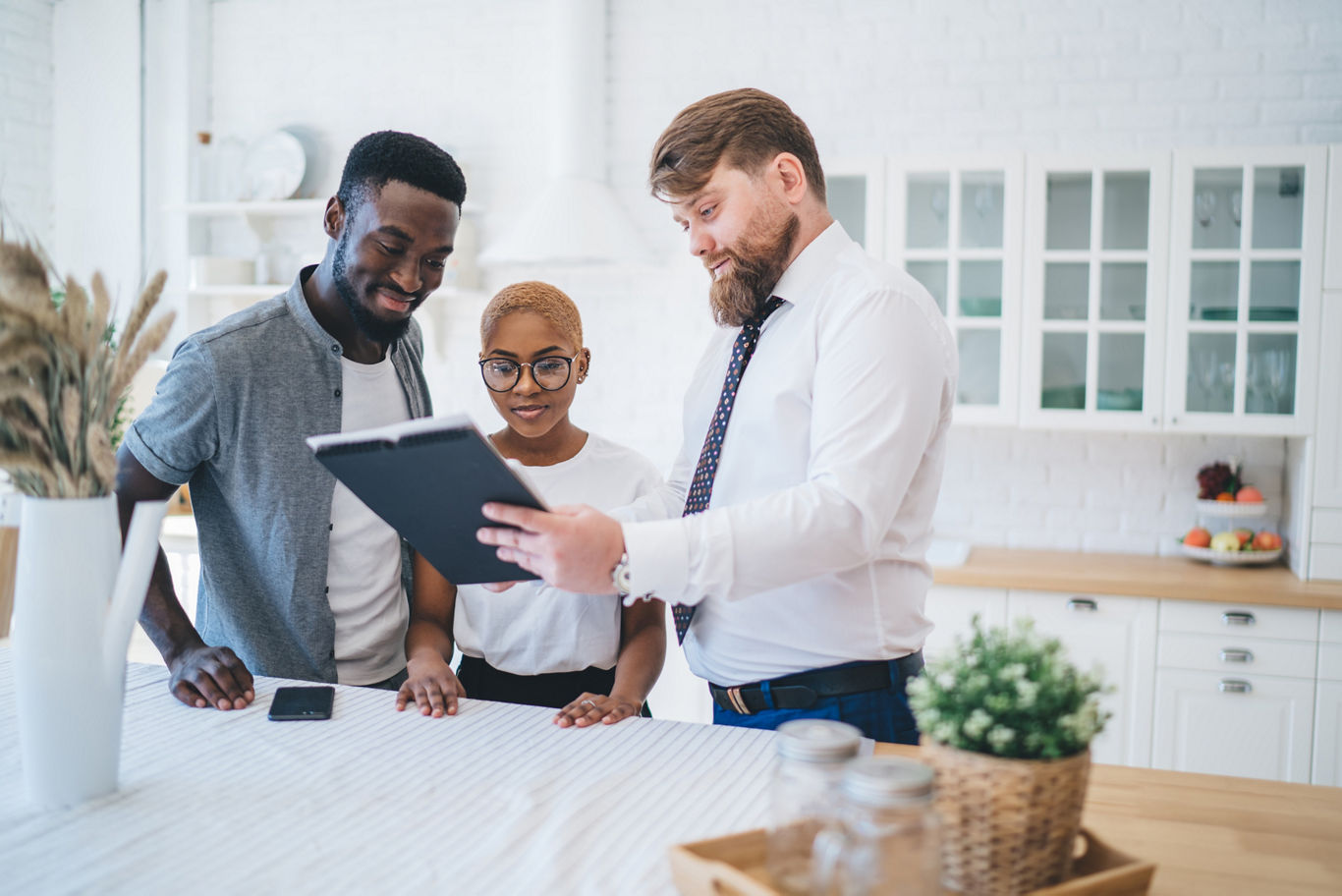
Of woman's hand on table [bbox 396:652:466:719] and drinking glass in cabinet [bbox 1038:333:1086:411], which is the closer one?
woman's hand on table [bbox 396:652:466:719]

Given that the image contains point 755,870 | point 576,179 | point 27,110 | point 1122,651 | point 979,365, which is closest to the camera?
point 755,870

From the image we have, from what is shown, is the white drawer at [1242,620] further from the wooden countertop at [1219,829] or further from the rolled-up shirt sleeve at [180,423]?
the rolled-up shirt sleeve at [180,423]

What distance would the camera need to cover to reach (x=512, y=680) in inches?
63.9

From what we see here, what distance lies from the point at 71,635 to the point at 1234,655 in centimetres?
294

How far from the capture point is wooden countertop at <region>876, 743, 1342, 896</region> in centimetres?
90

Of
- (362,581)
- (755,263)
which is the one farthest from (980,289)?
(362,581)

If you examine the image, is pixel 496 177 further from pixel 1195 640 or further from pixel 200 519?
pixel 1195 640

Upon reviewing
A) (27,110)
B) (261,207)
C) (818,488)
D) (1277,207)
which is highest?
(27,110)

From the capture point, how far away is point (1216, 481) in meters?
3.27

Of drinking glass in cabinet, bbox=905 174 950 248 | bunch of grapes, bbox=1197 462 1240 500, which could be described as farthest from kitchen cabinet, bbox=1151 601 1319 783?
drinking glass in cabinet, bbox=905 174 950 248

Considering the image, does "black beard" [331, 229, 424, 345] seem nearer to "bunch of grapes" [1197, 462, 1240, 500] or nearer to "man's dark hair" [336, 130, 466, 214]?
"man's dark hair" [336, 130, 466, 214]

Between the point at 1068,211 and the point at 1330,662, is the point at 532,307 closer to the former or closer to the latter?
the point at 1068,211

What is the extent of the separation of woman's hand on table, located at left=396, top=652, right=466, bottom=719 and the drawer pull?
2.40m

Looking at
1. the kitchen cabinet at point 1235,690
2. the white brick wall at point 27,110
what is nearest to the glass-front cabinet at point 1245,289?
the kitchen cabinet at point 1235,690
